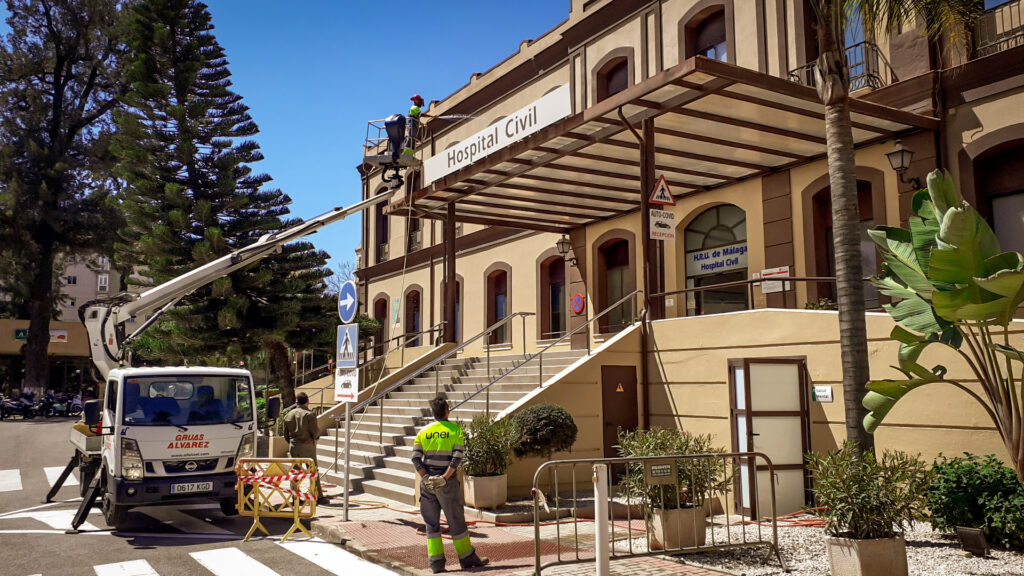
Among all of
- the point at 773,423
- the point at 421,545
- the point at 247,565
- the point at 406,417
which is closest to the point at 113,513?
the point at 247,565

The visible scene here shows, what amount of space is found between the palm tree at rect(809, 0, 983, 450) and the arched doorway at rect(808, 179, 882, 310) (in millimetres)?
5325

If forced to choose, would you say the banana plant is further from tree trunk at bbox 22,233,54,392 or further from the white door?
tree trunk at bbox 22,233,54,392

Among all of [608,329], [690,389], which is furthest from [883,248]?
[608,329]

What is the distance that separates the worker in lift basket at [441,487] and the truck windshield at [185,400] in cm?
445

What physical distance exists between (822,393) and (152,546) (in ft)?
29.3

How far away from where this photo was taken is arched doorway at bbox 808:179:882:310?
Result: 13859 mm

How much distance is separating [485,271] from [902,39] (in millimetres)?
13993

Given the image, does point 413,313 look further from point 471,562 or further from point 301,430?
point 471,562

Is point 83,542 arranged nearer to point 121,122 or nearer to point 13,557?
point 13,557

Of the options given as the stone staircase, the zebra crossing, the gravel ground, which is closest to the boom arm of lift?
the stone staircase

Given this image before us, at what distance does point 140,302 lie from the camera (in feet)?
51.4

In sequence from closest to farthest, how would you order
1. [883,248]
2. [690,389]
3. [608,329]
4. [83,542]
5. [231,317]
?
1. [883,248]
2. [83,542]
3. [690,389]
4. [608,329]
5. [231,317]

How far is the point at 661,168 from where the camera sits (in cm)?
1602

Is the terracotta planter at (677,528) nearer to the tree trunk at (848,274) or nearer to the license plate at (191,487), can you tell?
the tree trunk at (848,274)
